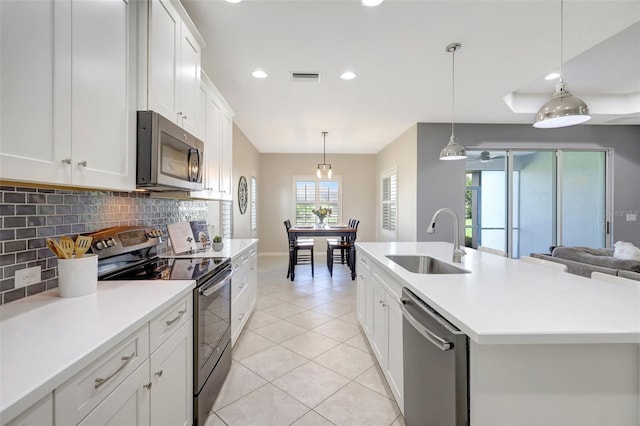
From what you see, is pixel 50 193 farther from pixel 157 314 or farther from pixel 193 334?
pixel 193 334

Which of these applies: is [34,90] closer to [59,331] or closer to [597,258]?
[59,331]

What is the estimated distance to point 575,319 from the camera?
979mm

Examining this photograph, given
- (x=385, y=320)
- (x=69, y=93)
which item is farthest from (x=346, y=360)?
(x=69, y=93)

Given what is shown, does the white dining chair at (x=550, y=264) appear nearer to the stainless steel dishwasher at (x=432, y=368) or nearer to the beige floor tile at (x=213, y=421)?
the stainless steel dishwasher at (x=432, y=368)

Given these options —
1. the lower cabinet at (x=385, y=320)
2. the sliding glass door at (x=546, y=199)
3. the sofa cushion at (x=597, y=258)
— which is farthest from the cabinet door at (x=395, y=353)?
the sliding glass door at (x=546, y=199)

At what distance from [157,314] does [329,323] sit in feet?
7.42

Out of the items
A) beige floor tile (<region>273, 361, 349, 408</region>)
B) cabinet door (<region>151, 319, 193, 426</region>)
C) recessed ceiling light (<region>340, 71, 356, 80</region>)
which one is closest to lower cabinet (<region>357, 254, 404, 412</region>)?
beige floor tile (<region>273, 361, 349, 408</region>)

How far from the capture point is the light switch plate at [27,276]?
1167 millimetres

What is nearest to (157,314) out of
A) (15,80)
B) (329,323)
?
(15,80)

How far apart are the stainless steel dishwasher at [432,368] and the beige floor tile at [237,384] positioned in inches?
42.5

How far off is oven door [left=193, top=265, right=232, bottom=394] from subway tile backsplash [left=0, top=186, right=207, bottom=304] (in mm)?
679

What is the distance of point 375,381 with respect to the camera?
2.06 m

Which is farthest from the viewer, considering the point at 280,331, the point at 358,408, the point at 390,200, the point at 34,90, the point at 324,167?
the point at 390,200

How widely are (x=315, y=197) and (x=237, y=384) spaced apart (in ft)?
19.0
